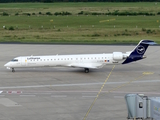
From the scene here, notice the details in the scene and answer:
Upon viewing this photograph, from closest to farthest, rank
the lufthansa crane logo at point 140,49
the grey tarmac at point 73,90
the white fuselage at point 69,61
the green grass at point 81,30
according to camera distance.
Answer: the grey tarmac at point 73,90 < the white fuselage at point 69,61 < the lufthansa crane logo at point 140,49 < the green grass at point 81,30

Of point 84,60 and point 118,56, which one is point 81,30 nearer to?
point 84,60

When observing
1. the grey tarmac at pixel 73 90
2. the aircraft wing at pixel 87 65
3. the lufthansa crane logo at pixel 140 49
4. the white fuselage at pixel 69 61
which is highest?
the lufthansa crane logo at pixel 140 49

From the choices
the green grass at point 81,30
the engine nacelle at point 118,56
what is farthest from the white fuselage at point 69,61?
the green grass at point 81,30

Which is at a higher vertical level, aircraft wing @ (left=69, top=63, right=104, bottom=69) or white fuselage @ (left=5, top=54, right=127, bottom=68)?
white fuselage @ (left=5, top=54, right=127, bottom=68)

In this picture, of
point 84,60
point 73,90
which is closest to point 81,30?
point 84,60

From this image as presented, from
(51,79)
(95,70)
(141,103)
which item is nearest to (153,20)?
(95,70)

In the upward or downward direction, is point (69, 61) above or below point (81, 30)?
below

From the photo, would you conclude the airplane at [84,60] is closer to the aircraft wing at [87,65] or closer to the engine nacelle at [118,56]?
the aircraft wing at [87,65]

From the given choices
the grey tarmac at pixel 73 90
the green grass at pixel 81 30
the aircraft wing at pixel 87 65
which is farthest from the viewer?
the green grass at pixel 81 30

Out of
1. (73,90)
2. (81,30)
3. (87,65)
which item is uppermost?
(81,30)

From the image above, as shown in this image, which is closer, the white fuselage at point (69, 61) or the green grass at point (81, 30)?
the white fuselage at point (69, 61)

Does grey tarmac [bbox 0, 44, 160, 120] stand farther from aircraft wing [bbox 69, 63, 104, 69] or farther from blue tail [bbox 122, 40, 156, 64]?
blue tail [bbox 122, 40, 156, 64]

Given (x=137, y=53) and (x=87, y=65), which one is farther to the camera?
(x=137, y=53)

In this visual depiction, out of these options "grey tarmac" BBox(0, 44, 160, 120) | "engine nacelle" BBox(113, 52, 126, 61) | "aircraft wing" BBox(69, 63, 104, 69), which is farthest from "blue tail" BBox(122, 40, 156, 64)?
"aircraft wing" BBox(69, 63, 104, 69)
